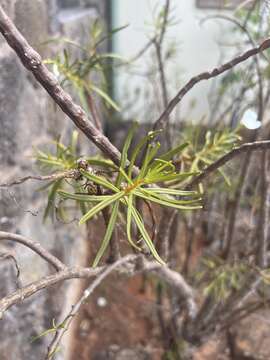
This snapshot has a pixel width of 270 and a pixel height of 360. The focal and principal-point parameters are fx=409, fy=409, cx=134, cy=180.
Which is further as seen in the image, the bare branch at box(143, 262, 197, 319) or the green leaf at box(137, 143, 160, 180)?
the bare branch at box(143, 262, 197, 319)

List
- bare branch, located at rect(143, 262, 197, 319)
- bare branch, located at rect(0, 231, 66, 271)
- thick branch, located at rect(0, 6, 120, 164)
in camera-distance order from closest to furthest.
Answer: thick branch, located at rect(0, 6, 120, 164) < bare branch, located at rect(0, 231, 66, 271) < bare branch, located at rect(143, 262, 197, 319)

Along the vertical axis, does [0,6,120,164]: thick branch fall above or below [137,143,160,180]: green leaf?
above

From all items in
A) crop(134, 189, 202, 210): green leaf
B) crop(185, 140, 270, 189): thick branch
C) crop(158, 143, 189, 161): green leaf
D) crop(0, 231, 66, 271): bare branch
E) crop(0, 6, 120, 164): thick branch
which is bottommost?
crop(0, 231, 66, 271): bare branch

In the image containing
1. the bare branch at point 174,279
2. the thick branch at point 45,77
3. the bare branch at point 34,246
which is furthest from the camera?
the bare branch at point 174,279

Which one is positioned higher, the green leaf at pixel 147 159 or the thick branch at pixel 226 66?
the thick branch at pixel 226 66

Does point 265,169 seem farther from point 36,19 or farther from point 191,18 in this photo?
point 191,18

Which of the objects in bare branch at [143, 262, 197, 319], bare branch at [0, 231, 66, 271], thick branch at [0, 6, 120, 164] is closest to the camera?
thick branch at [0, 6, 120, 164]

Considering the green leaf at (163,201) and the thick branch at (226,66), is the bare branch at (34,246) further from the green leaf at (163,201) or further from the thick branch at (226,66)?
the thick branch at (226,66)

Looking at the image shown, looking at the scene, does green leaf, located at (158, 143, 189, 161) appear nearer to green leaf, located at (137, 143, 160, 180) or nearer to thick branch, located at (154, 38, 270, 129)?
green leaf, located at (137, 143, 160, 180)

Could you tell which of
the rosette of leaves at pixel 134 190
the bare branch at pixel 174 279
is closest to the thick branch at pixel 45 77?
the rosette of leaves at pixel 134 190

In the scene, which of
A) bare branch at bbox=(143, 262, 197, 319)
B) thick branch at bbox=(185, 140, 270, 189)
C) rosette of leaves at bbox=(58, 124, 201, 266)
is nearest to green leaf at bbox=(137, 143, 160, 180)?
rosette of leaves at bbox=(58, 124, 201, 266)
